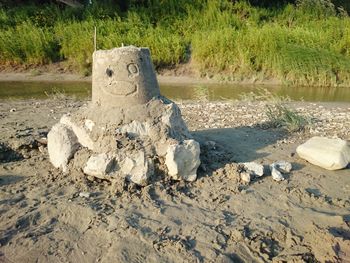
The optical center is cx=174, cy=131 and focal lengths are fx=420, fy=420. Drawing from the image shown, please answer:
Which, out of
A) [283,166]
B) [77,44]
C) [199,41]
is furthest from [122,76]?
[77,44]

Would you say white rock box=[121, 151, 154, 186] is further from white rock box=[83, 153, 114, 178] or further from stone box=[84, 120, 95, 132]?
stone box=[84, 120, 95, 132]

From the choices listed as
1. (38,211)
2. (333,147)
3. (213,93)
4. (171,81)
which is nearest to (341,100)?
(213,93)

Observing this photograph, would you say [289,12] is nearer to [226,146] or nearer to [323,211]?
[226,146]

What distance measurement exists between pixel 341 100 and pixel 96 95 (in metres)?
7.68

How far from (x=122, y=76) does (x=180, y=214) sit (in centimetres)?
145

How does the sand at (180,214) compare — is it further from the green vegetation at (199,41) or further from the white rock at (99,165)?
the green vegetation at (199,41)

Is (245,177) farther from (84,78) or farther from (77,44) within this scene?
(77,44)

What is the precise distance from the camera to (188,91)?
1146 cm

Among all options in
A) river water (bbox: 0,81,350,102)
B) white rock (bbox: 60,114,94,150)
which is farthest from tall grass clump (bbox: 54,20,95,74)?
white rock (bbox: 60,114,94,150)

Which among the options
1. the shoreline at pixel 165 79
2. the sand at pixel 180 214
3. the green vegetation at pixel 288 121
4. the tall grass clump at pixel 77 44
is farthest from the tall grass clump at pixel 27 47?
the green vegetation at pixel 288 121

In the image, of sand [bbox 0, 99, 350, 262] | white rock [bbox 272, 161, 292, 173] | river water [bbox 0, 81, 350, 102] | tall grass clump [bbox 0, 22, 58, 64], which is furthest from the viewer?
tall grass clump [bbox 0, 22, 58, 64]

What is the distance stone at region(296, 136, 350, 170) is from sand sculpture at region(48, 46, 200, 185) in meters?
1.32

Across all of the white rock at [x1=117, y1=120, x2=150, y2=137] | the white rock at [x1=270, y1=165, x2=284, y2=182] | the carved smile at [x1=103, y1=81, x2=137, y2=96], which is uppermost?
the carved smile at [x1=103, y1=81, x2=137, y2=96]

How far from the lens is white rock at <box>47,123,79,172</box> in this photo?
399 centimetres
